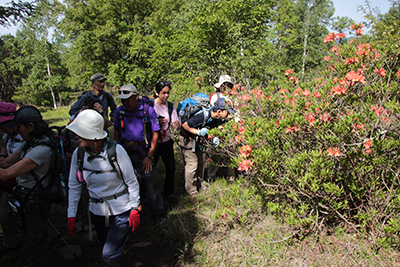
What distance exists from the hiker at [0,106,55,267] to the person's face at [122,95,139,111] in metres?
1.00

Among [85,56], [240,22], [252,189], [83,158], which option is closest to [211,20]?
[240,22]

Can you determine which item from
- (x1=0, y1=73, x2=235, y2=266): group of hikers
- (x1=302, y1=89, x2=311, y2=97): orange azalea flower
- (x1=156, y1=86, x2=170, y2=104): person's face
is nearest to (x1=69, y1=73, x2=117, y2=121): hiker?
(x1=0, y1=73, x2=235, y2=266): group of hikers

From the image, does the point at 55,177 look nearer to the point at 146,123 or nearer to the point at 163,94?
the point at 146,123

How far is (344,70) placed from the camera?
2768mm

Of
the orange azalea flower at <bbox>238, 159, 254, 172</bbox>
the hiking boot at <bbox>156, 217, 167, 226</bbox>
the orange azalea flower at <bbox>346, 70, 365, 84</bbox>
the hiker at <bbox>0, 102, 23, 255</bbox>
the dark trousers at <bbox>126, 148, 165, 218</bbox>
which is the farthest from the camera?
the hiking boot at <bbox>156, 217, 167, 226</bbox>

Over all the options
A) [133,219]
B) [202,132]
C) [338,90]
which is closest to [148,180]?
[202,132]

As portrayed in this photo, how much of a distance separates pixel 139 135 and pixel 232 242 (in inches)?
72.7

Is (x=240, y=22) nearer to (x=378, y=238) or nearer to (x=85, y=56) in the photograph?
(x=378, y=238)

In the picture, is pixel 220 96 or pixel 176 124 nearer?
pixel 176 124

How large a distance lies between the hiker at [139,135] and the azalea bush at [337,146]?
4.04 feet

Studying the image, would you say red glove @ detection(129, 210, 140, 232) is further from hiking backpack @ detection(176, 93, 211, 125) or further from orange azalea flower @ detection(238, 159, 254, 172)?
hiking backpack @ detection(176, 93, 211, 125)

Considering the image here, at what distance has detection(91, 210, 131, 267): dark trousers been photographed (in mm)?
2213

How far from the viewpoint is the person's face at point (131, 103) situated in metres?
3.31

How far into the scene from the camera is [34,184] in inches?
105
